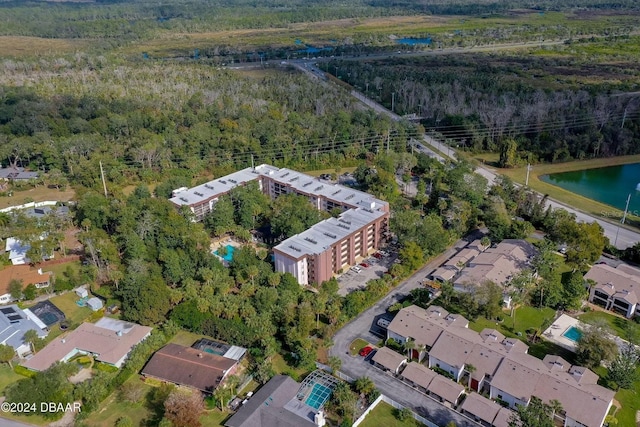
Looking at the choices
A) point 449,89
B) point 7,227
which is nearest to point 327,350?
point 7,227

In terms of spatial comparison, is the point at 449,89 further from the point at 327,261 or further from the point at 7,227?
the point at 7,227

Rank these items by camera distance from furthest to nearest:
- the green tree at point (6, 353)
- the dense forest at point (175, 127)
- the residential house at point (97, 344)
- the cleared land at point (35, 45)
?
1. the cleared land at point (35, 45)
2. the dense forest at point (175, 127)
3. the residential house at point (97, 344)
4. the green tree at point (6, 353)

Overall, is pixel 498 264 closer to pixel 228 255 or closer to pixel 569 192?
pixel 228 255

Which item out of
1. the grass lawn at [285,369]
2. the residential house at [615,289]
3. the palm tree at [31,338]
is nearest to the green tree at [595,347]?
the residential house at [615,289]

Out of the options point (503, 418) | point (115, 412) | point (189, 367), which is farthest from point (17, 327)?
point (503, 418)

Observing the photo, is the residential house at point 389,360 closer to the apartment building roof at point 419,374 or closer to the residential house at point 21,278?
the apartment building roof at point 419,374
